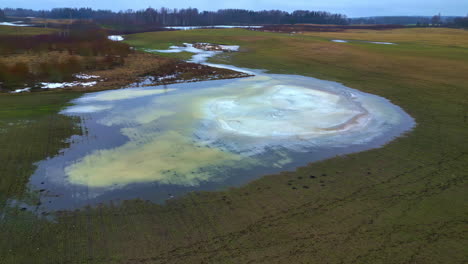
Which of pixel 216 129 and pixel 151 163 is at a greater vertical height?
pixel 216 129

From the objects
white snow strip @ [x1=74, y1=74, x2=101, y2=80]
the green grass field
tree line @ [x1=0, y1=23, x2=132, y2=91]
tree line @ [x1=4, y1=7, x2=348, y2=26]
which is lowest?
the green grass field

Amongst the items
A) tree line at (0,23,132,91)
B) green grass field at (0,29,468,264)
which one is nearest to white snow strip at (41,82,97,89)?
tree line at (0,23,132,91)

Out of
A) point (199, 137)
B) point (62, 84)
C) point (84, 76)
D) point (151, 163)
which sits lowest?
point (151, 163)

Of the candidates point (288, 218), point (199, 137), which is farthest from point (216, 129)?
point (288, 218)

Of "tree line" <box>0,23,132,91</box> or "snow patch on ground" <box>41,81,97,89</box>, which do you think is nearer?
"snow patch on ground" <box>41,81,97,89</box>

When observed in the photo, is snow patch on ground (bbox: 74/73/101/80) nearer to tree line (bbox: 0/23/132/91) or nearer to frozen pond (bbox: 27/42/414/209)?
tree line (bbox: 0/23/132/91)

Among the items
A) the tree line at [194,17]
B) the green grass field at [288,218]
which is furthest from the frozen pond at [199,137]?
the tree line at [194,17]

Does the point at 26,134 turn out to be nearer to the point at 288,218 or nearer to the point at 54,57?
the point at 288,218

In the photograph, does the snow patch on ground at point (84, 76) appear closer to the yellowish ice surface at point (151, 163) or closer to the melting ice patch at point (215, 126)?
the melting ice patch at point (215, 126)

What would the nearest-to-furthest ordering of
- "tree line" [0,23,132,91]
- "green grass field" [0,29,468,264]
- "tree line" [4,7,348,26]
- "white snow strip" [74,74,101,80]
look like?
"green grass field" [0,29,468,264]
"tree line" [0,23,132,91]
"white snow strip" [74,74,101,80]
"tree line" [4,7,348,26]
